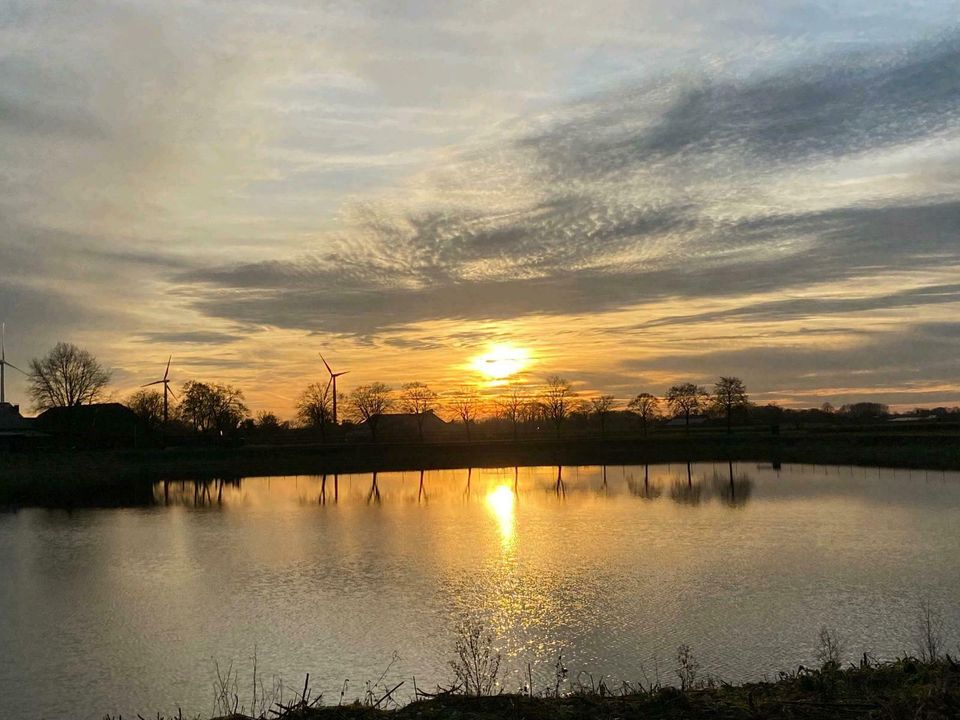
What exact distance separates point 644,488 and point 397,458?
38694mm

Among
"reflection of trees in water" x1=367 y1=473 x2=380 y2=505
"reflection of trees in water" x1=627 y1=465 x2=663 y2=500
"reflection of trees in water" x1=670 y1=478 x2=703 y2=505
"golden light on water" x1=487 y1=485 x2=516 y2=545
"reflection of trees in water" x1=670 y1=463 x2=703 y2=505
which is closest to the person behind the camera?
"golden light on water" x1=487 y1=485 x2=516 y2=545

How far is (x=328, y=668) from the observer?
12.6 meters

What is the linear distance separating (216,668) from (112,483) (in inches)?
1959

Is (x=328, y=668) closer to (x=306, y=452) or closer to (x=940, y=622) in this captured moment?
(x=940, y=622)

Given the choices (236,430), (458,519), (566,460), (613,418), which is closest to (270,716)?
(458,519)

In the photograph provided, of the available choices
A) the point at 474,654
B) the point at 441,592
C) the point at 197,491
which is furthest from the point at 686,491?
the point at 474,654

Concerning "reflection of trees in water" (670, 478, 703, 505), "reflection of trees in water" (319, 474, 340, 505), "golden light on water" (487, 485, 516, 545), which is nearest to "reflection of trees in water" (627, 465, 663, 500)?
"reflection of trees in water" (670, 478, 703, 505)

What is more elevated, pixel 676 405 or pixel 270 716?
pixel 676 405

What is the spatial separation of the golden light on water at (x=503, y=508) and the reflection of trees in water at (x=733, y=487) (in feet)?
32.7

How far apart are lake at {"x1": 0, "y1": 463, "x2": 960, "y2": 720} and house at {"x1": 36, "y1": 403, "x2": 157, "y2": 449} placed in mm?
44048

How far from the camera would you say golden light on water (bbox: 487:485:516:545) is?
89.2 feet

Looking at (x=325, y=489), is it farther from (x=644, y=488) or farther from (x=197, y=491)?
(x=644, y=488)

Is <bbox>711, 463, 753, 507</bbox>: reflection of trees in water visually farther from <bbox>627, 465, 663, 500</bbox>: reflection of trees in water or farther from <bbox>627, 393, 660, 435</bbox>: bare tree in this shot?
<bbox>627, 393, 660, 435</bbox>: bare tree

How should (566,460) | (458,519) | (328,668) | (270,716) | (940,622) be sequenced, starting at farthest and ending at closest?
1. (566,460)
2. (458,519)
3. (940,622)
4. (328,668)
5. (270,716)
